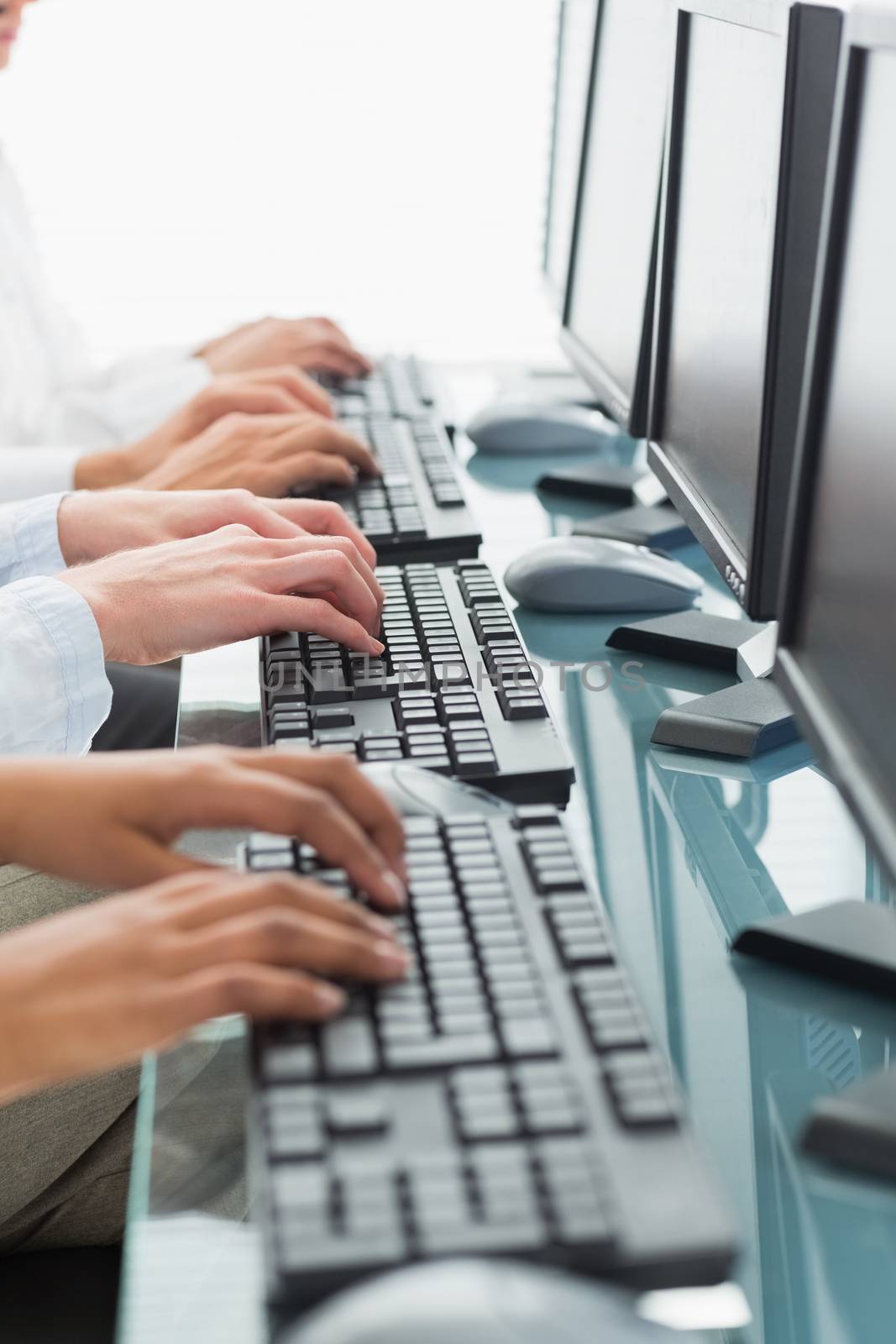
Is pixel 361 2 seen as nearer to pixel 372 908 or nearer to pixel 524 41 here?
pixel 524 41

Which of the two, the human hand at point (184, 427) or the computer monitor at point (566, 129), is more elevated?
the computer monitor at point (566, 129)

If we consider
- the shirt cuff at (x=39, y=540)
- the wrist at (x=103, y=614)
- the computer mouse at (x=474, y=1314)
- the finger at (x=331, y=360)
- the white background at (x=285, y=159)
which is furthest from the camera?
the white background at (x=285, y=159)

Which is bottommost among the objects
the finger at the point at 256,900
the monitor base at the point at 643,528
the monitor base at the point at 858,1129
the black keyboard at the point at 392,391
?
the monitor base at the point at 858,1129

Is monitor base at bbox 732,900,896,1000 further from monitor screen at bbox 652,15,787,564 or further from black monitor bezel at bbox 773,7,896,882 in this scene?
monitor screen at bbox 652,15,787,564

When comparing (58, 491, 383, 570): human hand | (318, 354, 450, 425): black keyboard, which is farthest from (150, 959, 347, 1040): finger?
(318, 354, 450, 425): black keyboard

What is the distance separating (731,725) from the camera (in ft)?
2.77

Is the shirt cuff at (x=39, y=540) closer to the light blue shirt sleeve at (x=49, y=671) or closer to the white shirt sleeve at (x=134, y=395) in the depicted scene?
the light blue shirt sleeve at (x=49, y=671)

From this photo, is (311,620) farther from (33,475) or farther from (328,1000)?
(33,475)

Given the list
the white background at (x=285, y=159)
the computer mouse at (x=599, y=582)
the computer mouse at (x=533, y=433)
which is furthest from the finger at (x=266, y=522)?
the white background at (x=285, y=159)

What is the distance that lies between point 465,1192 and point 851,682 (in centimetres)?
30

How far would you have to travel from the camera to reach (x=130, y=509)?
104 centimetres

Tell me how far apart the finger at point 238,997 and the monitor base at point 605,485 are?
3.04 ft

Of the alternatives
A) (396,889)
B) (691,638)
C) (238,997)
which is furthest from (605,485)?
(238,997)

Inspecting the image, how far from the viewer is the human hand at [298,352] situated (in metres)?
1.61
